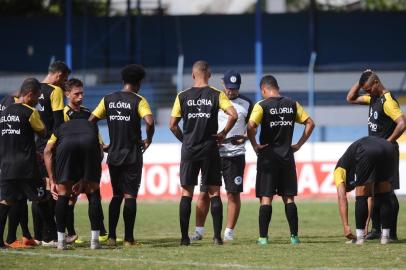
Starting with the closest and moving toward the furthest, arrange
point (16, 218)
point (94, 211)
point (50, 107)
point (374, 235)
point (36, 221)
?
1. point (94, 211)
2. point (16, 218)
3. point (50, 107)
4. point (36, 221)
5. point (374, 235)

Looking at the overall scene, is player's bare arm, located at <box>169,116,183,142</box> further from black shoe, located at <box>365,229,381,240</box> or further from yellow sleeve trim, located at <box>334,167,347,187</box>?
black shoe, located at <box>365,229,381,240</box>

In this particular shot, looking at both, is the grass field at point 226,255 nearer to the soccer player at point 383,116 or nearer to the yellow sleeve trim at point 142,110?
the soccer player at point 383,116

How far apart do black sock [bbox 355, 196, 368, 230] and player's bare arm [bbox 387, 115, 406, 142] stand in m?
0.90

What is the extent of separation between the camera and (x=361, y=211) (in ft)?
44.3

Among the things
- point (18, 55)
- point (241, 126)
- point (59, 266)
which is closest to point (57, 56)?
point (18, 55)

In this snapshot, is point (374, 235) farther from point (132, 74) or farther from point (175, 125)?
point (132, 74)

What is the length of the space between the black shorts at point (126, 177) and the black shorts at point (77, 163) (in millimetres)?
378

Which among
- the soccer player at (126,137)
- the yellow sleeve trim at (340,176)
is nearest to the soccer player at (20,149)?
the soccer player at (126,137)

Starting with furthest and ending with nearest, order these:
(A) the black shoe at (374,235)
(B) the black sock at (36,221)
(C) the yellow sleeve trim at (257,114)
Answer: (A) the black shoe at (374,235), (B) the black sock at (36,221), (C) the yellow sleeve trim at (257,114)

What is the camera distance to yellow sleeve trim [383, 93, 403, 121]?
13812 millimetres

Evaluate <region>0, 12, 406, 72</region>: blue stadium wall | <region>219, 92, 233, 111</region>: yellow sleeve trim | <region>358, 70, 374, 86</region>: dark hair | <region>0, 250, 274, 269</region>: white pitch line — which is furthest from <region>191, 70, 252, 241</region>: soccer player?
<region>0, 12, 406, 72</region>: blue stadium wall

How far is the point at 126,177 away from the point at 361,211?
318 centimetres

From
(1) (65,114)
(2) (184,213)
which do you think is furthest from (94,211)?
(1) (65,114)

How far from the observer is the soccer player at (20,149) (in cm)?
1309
